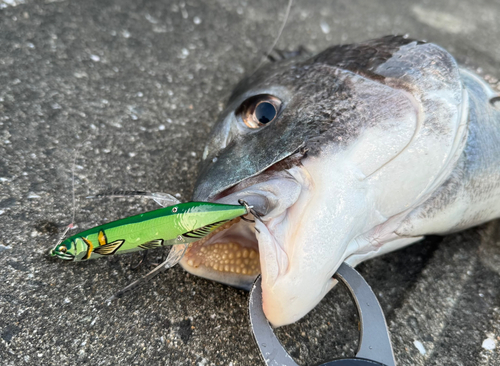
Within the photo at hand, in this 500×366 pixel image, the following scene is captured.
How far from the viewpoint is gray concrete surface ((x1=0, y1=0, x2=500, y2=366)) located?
58.4 inches

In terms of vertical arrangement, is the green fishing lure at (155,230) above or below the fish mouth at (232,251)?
above

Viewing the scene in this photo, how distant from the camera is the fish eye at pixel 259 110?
159 centimetres

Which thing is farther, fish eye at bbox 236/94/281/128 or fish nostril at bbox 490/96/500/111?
fish nostril at bbox 490/96/500/111

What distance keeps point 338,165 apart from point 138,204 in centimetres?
102

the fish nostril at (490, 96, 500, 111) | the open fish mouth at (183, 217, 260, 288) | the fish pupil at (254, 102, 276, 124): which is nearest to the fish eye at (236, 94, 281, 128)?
the fish pupil at (254, 102, 276, 124)

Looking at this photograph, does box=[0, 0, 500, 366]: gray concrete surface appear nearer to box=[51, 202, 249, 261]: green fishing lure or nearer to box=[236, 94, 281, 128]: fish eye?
box=[51, 202, 249, 261]: green fishing lure

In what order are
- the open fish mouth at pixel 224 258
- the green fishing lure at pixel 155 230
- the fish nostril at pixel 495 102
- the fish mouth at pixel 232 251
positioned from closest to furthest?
1. the green fishing lure at pixel 155 230
2. the fish mouth at pixel 232 251
3. the open fish mouth at pixel 224 258
4. the fish nostril at pixel 495 102

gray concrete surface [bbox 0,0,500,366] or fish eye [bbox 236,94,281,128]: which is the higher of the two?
fish eye [bbox 236,94,281,128]

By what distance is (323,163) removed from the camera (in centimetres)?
137

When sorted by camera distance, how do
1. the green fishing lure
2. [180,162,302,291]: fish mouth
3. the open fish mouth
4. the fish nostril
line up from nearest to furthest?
the green fishing lure
[180,162,302,291]: fish mouth
the open fish mouth
the fish nostril

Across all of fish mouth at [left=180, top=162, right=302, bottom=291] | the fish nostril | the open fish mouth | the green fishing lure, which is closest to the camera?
the green fishing lure

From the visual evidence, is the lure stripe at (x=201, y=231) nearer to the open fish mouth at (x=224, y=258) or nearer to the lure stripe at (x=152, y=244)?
the lure stripe at (x=152, y=244)

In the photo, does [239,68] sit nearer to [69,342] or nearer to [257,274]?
[257,274]

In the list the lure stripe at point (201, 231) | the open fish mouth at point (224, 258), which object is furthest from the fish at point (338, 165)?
the lure stripe at point (201, 231)
